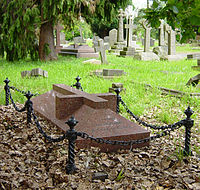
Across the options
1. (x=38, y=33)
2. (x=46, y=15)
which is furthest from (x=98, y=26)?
(x=46, y=15)

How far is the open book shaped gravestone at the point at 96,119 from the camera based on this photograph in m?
4.26

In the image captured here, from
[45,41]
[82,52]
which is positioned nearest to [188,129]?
[45,41]

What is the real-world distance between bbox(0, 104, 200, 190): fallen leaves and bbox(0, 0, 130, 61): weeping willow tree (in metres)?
10.4

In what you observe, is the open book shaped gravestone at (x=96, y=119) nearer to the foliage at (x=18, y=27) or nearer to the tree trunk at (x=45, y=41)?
the foliage at (x=18, y=27)

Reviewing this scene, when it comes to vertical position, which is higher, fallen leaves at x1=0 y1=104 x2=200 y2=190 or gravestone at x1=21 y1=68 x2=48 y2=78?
gravestone at x1=21 y1=68 x2=48 y2=78

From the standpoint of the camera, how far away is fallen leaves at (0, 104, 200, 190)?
11.2ft

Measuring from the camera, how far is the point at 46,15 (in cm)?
1444

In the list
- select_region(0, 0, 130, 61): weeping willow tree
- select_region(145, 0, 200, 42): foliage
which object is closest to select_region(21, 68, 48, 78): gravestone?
select_region(0, 0, 130, 61): weeping willow tree

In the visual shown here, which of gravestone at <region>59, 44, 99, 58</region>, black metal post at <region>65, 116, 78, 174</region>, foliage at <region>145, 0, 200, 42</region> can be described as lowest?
black metal post at <region>65, 116, 78, 174</region>

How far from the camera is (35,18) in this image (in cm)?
1442

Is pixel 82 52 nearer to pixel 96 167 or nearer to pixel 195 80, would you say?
pixel 195 80

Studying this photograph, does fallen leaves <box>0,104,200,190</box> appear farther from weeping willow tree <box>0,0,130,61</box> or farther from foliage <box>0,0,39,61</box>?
foliage <box>0,0,39,61</box>

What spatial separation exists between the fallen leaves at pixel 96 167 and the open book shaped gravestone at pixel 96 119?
195 millimetres

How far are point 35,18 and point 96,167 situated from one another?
11912 millimetres
